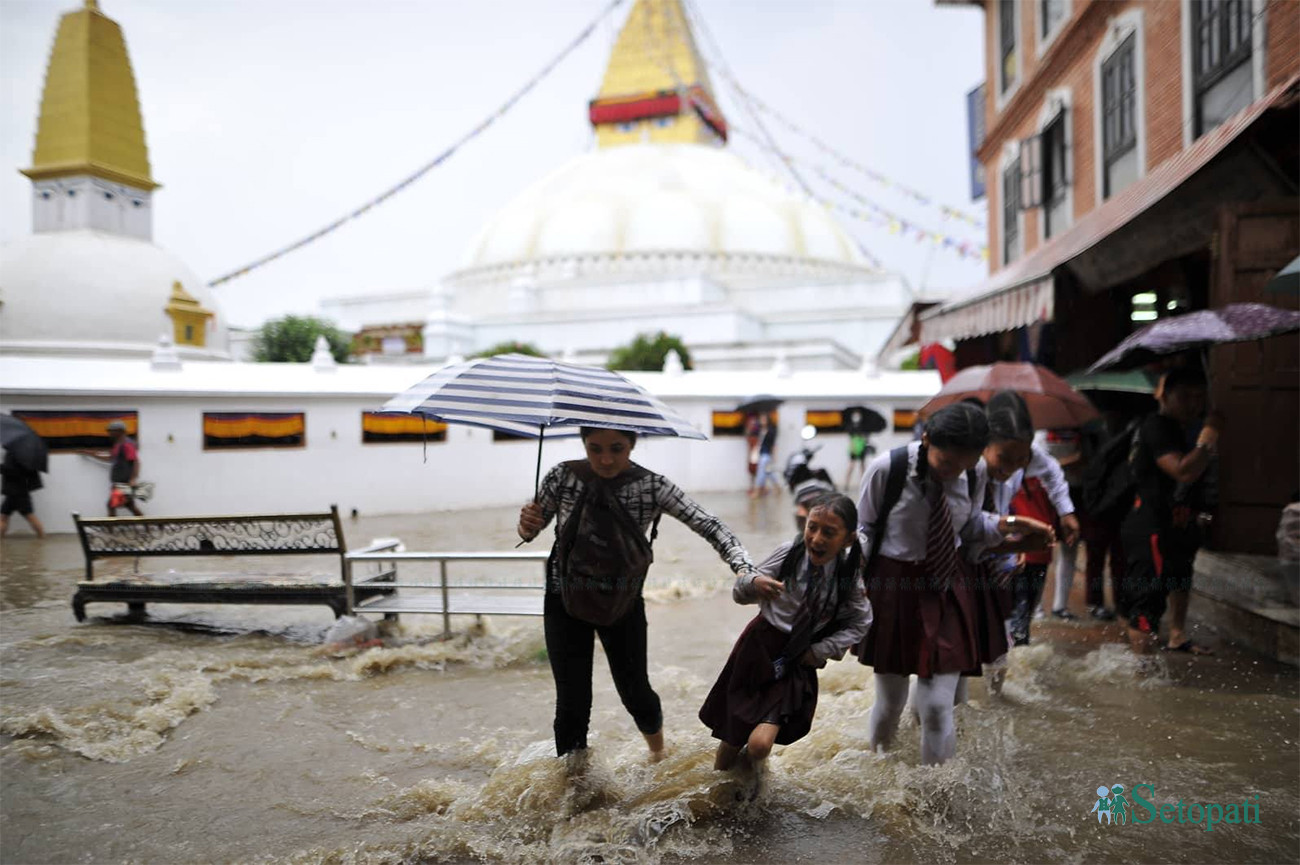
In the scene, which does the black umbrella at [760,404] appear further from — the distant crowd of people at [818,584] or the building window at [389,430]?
the distant crowd of people at [818,584]

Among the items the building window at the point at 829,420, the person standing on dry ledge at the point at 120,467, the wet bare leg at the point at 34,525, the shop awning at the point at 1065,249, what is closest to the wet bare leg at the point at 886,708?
the shop awning at the point at 1065,249

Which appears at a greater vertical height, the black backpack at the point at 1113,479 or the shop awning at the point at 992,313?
the shop awning at the point at 992,313

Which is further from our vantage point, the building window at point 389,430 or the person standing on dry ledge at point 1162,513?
the building window at point 389,430

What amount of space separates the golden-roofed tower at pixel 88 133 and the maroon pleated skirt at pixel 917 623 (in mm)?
5692

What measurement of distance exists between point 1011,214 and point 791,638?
41.2 ft

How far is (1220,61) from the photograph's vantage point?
797cm

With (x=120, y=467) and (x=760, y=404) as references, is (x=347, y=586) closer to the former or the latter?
(x=120, y=467)

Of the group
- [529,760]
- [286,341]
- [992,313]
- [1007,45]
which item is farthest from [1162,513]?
[286,341]

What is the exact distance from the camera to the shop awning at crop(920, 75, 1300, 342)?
6074mm

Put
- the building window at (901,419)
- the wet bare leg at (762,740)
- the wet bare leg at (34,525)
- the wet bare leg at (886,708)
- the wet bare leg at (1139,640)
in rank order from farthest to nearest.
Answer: the building window at (901,419) → the wet bare leg at (34,525) → the wet bare leg at (1139,640) → the wet bare leg at (886,708) → the wet bare leg at (762,740)

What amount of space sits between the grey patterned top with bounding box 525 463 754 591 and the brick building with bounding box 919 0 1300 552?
4876mm

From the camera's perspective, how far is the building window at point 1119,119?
9.64m

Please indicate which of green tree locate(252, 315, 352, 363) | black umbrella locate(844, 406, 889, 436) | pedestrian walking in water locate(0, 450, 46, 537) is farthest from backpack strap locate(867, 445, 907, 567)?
green tree locate(252, 315, 352, 363)

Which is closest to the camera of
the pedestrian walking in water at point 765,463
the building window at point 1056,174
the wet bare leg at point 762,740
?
the wet bare leg at point 762,740
